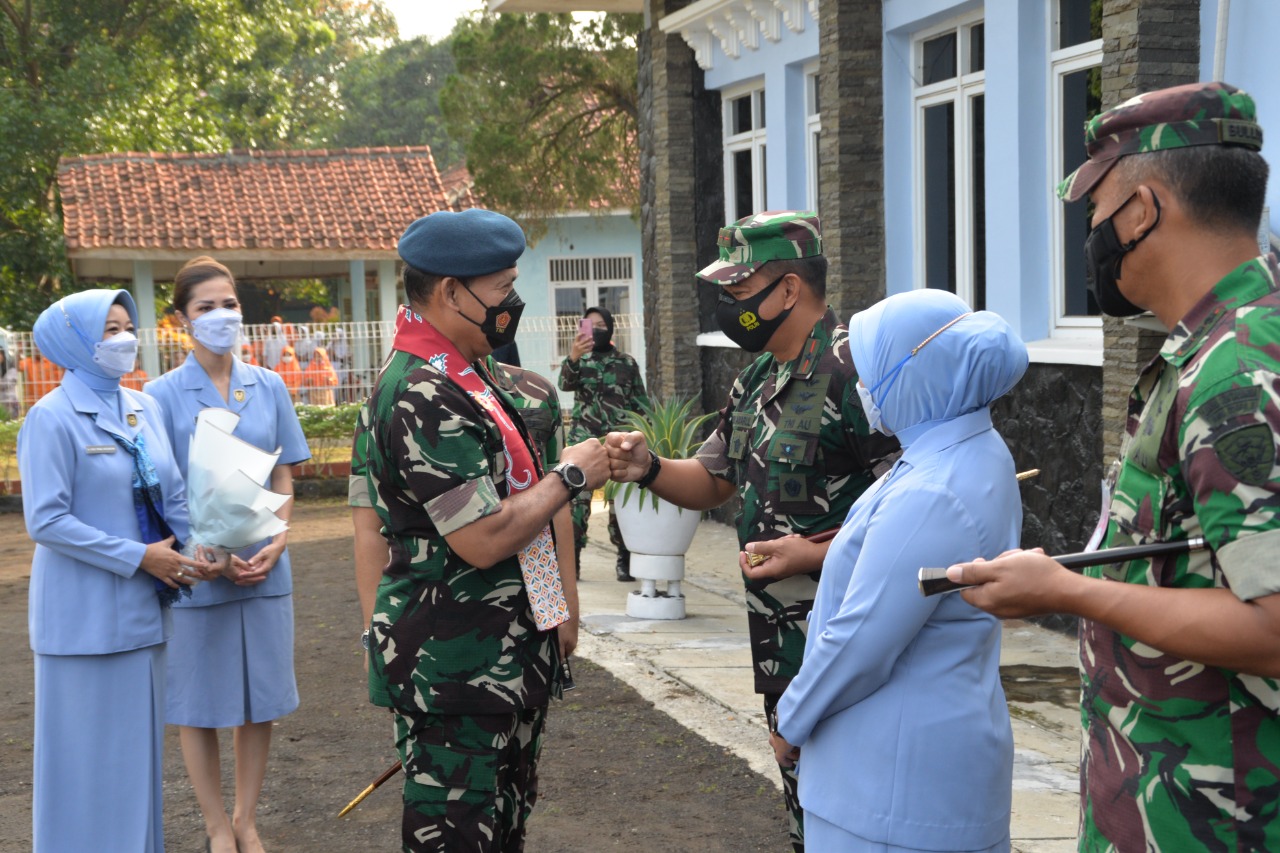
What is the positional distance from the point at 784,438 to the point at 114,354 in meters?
2.37

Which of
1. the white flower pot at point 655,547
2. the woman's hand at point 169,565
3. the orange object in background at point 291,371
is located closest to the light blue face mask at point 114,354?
the woman's hand at point 169,565

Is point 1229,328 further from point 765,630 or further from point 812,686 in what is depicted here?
point 765,630

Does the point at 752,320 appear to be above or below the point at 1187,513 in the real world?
above

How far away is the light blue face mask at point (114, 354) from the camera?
15.2 feet

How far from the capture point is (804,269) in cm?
400

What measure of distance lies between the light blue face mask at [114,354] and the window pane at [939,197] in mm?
6683

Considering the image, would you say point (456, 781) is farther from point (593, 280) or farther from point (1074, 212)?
point (593, 280)

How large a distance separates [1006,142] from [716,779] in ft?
15.6

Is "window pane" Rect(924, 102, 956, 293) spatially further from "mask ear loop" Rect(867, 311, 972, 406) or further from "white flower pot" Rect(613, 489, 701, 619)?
"mask ear loop" Rect(867, 311, 972, 406)

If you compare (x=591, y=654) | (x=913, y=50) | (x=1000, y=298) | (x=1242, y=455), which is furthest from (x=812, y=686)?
(x=913, y=50)

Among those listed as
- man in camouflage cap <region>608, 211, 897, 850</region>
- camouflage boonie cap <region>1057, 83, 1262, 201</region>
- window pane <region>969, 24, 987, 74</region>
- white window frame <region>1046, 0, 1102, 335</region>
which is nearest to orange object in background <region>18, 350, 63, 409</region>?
window pane <region>969, 24, 987, 74</region>

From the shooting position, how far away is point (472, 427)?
333cm

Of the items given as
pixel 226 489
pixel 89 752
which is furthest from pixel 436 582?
pixel 89 752

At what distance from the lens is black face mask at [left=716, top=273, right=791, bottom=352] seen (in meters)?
3.98
